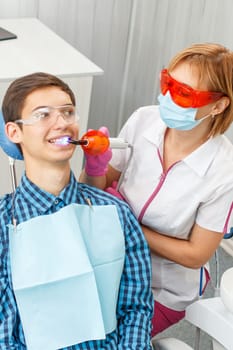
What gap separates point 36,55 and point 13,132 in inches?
36.7

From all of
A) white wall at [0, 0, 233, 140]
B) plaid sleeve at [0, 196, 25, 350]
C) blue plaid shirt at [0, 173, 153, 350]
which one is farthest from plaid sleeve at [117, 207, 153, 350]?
white wall at [0, 0, 233, 140]

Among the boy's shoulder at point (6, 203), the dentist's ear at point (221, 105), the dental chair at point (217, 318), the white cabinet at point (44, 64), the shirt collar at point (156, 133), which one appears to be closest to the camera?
the dental chair at point (217, 318)

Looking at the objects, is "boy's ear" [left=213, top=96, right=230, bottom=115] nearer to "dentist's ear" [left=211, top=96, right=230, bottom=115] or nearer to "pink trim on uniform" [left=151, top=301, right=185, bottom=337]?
"dentist's ear" [left=211, top=96, right=230, bottom=115]

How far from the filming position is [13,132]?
1.53 metres

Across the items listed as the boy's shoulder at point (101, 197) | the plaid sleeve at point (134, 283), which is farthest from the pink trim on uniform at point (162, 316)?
the boy's shoulder at point (101, 197)

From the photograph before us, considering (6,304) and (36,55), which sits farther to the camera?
(36,55)

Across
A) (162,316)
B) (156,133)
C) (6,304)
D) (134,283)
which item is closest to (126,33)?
(156,133)

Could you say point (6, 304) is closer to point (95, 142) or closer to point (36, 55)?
point (95, 142)

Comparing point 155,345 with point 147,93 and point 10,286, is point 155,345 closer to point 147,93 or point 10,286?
point 10,286

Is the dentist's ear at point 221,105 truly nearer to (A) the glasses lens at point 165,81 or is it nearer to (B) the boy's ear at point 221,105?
(B) the boy's ear at point 221,105

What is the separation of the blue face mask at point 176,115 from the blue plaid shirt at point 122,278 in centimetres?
23

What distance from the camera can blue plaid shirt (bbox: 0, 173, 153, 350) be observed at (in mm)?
1464

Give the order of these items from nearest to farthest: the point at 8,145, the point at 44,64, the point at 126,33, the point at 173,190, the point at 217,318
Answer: the point at 217,318, the point at 8,145, the point at 173,190, the point at 44,64, the point at 126,33

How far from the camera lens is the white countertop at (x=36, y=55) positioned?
7.49 ft
